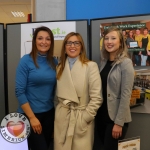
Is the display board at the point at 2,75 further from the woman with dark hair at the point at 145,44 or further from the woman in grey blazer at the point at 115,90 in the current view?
the woman with dark hair at the point at 145,44

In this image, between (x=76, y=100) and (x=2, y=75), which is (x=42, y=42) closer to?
(x=76, y=100)

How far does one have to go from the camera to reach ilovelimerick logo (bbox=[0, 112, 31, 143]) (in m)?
1.55

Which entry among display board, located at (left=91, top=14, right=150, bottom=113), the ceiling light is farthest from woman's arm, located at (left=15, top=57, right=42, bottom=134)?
the ceiling light

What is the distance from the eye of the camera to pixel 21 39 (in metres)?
2.01

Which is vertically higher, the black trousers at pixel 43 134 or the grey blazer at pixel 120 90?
the grey blazer at pixel 120 90

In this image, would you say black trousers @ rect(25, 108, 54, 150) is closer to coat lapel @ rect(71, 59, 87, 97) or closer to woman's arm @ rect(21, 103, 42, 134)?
woman's arm @ rect(21, 103, 42, 134)

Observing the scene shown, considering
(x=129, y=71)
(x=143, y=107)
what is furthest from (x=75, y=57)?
(x=143, y=107)

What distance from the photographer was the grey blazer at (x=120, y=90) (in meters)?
1.43

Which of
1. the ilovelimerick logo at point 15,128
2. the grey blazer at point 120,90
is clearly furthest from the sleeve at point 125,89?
the ilovelimerick logo at point 15,128

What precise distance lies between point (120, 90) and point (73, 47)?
1.60 feet

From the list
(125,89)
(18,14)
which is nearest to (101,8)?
(125,89)

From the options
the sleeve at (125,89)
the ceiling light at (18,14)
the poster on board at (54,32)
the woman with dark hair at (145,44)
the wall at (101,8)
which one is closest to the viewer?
the sleeve at (125,89)

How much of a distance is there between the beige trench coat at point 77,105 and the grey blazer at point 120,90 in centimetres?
9

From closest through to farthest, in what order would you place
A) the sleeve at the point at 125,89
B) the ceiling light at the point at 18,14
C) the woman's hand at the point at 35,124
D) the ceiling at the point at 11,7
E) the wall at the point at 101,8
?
the sleeve at the point at 125,89 < the woman's hand at the point at 35,124 < the wall at the point at 101,8 < the ceiling at the point at 11,7 < the ceiling light at the point at 18,14
